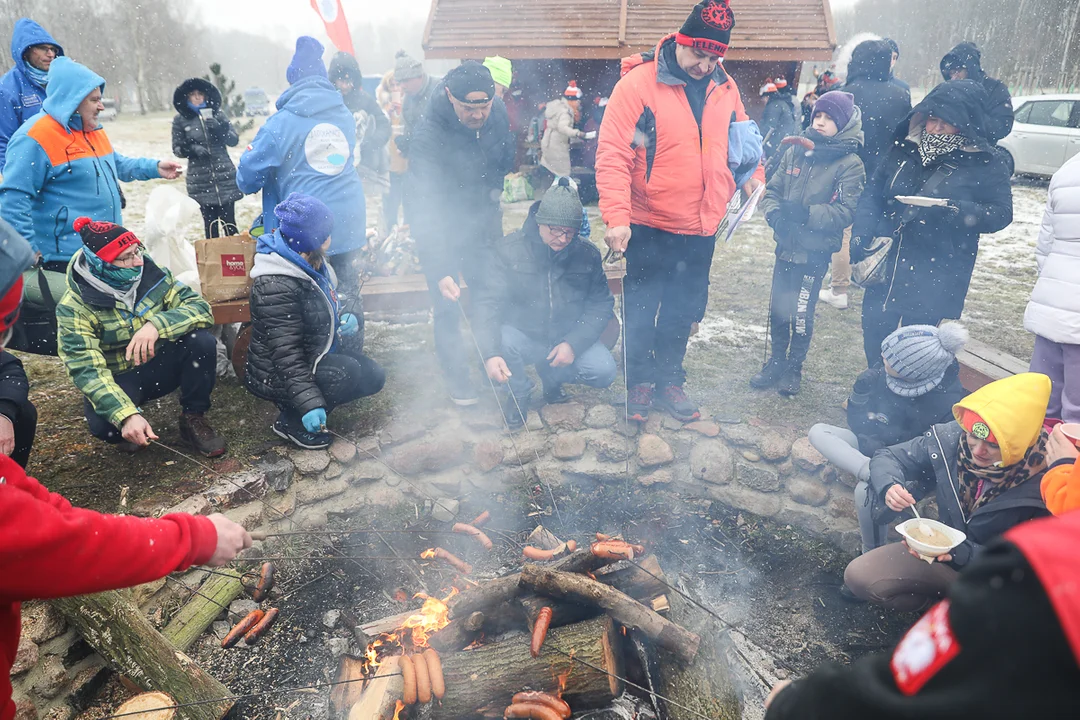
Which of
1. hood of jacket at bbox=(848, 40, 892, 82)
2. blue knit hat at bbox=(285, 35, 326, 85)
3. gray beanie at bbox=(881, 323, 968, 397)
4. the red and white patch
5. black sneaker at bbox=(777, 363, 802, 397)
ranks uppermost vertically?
hood of jacket at bbox=(848, 40, 892, 82)

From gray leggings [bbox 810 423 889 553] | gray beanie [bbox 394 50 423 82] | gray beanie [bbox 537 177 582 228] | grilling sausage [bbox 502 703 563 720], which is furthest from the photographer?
gray beanie [bbox 394 50 423 82]

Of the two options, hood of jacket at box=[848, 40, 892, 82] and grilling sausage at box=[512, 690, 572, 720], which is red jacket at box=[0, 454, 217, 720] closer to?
grilling sausage at box=[512, 690, 572, 720]

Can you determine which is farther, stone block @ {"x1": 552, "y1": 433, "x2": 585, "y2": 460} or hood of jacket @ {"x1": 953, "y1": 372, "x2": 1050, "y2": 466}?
stone block @ {"x1": 552, "y1": 433, "x2": 585, "y2": 460}

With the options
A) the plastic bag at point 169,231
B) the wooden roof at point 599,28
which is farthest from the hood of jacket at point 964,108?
the wooden roof at point 599,28

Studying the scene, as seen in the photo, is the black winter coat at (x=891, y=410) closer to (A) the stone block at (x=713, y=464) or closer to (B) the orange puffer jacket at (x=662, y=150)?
(A) the stone block at (x=713, y=464)

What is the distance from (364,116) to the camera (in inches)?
317

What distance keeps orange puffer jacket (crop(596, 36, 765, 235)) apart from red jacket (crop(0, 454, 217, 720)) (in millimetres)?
2973

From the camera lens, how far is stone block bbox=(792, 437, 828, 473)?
389cm

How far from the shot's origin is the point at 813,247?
4.56 metres

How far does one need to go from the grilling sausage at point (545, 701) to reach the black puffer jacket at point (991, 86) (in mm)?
5661

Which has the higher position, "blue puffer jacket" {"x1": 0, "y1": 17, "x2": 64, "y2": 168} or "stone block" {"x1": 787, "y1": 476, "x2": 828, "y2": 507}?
"blue puffer jacket" {"x1": 0, "y1": 17, "x2": 64, "y2": 168}

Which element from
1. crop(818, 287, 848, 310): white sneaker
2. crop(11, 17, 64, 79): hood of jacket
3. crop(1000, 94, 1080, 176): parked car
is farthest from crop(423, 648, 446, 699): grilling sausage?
crop(1000, 94, 1080, 176): parked car

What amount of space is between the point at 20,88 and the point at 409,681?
16.6 ft

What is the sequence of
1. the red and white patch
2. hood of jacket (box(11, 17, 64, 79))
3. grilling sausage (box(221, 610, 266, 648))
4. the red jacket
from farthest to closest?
hood of jacket (box(11, 17, 64, 79)) → grilling sausage (box(221, 610, 266, 648)) → the red jacket → the red and white patch
